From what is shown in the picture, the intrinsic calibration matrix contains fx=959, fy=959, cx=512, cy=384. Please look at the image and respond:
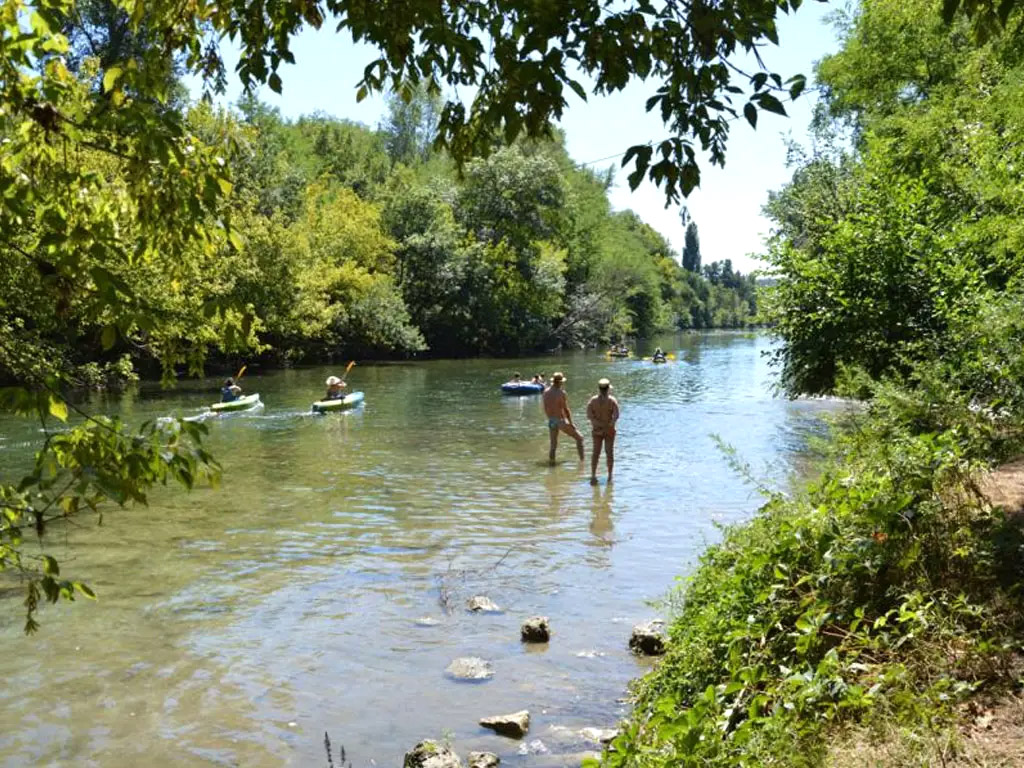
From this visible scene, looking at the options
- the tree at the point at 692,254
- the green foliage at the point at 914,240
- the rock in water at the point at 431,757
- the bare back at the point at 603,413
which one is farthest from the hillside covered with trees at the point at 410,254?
the tree at the point at 692,254

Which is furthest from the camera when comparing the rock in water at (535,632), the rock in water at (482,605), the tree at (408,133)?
the tree at (408,133)

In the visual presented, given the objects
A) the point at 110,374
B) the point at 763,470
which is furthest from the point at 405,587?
the point at 110,374

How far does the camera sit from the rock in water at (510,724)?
→ 6.45m

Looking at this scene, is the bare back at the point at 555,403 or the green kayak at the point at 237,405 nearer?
the bare back at the point at 555,403

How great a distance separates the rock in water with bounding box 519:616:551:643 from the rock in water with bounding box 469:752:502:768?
245 centimetres

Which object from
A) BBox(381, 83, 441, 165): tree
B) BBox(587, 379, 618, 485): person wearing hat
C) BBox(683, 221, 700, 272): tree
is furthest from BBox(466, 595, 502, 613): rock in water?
BBox(683, 221, 700, 272): tree

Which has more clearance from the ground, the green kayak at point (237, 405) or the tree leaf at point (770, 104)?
the tree leaf at point (770, 104)

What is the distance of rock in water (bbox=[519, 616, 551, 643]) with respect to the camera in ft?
27.4

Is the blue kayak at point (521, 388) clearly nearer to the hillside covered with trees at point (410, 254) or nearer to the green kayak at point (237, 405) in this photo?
the green kayak at point (237, 405)

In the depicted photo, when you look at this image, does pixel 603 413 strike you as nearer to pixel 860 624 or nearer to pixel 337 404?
pixel 860 624

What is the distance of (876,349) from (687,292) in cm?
12812

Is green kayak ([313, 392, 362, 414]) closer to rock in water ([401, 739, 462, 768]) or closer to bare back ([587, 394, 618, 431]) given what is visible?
bare back ([587, 394, 618, 431])

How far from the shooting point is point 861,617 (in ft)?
16.5

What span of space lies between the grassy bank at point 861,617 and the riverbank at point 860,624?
0.01 m
